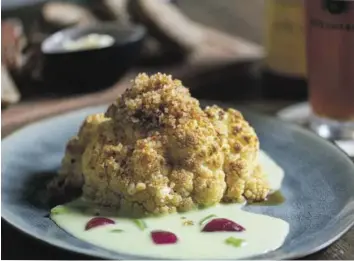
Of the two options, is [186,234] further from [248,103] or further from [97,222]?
[248,103]

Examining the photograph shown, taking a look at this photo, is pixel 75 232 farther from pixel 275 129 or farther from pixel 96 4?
pixel 96 4

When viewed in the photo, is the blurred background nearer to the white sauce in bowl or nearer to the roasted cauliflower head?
the white sauce in bowl

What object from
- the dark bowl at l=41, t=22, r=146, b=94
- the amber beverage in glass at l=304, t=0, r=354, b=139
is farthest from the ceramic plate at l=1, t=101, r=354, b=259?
the dark bowl at l=41, t=22, r=146, b=94

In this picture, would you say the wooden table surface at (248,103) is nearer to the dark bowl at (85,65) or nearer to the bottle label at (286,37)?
the bottle label at (286,37)

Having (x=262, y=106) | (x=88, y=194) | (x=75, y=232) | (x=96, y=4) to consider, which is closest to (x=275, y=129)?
(x=262, y=106)

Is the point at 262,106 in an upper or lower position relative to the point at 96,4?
lower

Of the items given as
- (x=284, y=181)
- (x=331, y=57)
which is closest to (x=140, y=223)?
(x=284, y=181)

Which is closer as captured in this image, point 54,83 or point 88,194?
point 88,194
